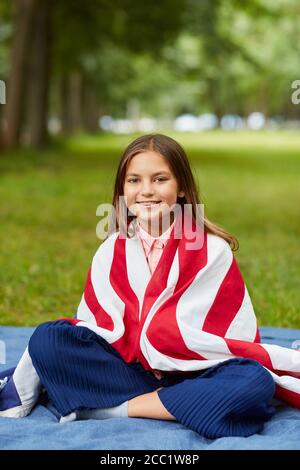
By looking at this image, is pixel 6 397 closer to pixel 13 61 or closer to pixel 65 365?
pixel 65 365

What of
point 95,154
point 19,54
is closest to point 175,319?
point 19,54

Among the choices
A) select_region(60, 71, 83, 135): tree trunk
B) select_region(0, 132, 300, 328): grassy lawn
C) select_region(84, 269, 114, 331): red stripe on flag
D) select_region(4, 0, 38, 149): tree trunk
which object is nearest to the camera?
select_region(84, 269, 114, 331): red stripe on flag

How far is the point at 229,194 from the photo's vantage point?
42.9 ft

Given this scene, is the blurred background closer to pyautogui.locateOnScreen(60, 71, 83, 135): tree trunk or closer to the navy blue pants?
pyautogui.locateOnScreen(60, 71, 83, 135): tree trunk

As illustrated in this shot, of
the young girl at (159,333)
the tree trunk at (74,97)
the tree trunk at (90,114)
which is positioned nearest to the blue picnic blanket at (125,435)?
the young girl at (159,333)

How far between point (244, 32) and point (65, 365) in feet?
130

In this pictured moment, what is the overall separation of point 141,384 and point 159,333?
254mm

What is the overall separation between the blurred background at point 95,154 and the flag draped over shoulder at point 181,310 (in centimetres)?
176

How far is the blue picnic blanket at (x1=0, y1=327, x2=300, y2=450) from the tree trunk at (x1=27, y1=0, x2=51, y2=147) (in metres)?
17.9

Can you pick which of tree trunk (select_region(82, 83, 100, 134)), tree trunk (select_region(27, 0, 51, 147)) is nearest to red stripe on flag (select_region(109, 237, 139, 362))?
tree trunk (select_region(27, 0, 51, 147))

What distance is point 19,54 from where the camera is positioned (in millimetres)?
18203

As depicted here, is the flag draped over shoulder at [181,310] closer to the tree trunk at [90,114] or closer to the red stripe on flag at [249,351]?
the red stripe on flag at [249,351]

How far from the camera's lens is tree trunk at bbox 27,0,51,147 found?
20.6 metres

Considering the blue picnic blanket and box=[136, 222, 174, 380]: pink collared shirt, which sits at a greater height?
box=[136, 222, 174, 380]: pink collared shirt
